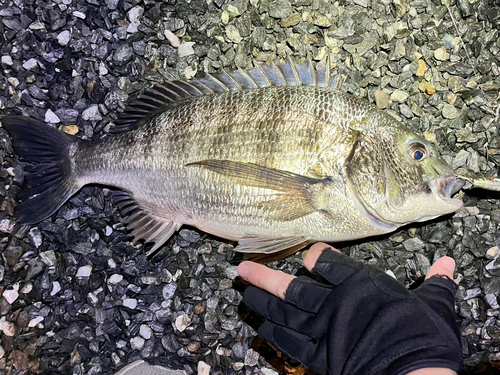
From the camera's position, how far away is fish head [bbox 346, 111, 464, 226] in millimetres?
2057

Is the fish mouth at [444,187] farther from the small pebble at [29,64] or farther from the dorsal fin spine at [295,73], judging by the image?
the small pebble at [29,64]

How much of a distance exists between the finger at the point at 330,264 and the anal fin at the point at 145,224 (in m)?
0.91

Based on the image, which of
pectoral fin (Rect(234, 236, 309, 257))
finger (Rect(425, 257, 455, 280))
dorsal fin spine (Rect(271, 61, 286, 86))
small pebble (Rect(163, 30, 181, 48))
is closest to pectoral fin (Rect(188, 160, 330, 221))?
pectoral fin (Rect(234, 236, 309, 257))

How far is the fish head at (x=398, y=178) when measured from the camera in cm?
206

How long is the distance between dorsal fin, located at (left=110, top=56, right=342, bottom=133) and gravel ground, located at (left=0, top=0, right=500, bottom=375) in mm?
214

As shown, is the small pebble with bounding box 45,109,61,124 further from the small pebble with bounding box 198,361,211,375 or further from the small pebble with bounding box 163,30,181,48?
the small pebble with bounding box 198,361,211,375

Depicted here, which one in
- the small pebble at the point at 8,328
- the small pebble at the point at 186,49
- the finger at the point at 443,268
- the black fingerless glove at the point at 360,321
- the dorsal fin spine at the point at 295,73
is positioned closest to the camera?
the black fingerless glove at the point at 360,321

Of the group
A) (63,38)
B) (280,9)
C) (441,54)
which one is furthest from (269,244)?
(63,38)

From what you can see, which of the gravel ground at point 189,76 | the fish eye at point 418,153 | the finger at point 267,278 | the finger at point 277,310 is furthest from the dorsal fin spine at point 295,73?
the finger at point 277,310

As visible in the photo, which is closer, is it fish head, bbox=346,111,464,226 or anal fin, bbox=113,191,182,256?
fish head, bbox=346,111,464,226

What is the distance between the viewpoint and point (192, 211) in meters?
2.34

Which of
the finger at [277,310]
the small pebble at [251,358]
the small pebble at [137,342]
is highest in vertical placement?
the finger at [277,310]

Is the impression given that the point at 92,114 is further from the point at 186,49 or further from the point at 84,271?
the point at 84,271

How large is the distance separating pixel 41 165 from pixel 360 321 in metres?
2.28
